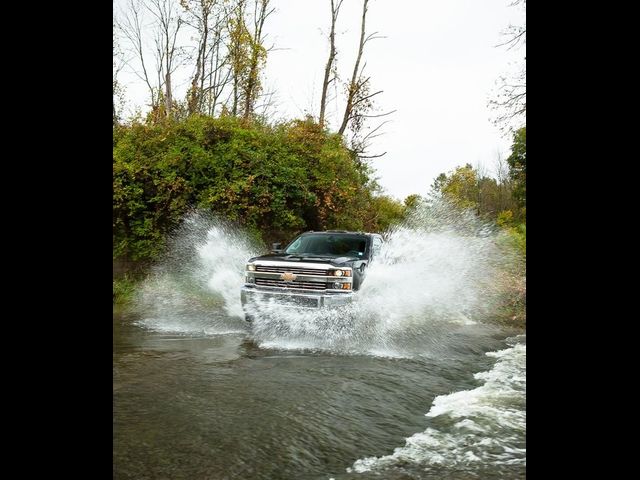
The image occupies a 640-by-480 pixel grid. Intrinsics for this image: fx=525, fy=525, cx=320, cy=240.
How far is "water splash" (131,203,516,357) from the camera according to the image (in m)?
8.98

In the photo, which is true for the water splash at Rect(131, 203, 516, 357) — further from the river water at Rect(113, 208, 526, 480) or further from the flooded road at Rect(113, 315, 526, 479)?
the flooded road at Rect(113, 315, 526, 479)

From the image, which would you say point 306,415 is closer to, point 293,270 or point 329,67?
point 293,270

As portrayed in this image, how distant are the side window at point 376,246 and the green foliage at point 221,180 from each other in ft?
15.6

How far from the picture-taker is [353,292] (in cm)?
877

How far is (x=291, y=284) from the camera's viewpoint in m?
8.96

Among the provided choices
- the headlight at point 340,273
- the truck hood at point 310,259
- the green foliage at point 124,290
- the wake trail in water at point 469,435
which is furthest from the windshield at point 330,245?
the green foliage at point 124,290

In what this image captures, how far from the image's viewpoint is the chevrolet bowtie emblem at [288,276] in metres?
8.93

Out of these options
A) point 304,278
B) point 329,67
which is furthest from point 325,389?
point 329,67

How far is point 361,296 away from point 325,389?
306 centimetres

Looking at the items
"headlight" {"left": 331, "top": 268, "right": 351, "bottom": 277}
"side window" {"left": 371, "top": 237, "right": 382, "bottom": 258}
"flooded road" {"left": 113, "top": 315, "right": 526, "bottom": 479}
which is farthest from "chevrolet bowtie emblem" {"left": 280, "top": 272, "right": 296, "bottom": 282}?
"side window" {"left": 371, "top": 237, "right": 382, "bottom": 258}

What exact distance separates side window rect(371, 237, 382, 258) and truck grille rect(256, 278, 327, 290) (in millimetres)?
1798
